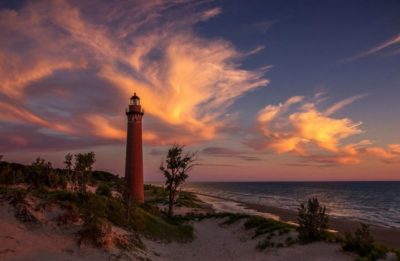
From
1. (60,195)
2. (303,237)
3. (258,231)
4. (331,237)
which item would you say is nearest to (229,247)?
(258,231)

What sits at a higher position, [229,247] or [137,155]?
[137,155]

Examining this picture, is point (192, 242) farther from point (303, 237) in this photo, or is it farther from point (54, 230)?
point (54, 230)

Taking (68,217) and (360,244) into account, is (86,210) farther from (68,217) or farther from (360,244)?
(360,244)

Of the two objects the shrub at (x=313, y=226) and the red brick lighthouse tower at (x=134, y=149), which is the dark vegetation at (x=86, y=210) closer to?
the red brick lighthouse tower at (x=134, y=149)

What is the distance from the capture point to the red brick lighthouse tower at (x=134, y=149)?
41.2 meters

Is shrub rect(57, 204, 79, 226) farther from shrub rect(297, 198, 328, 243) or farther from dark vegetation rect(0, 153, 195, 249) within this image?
shrub rect(297, 198, 328, 243)

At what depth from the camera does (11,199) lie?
19.7 metres

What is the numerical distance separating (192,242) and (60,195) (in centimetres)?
1097

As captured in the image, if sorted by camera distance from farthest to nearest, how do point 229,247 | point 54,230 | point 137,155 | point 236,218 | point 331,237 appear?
1. point 137,155
2. point 236,218
3. point 229,247
4. point 331,237
5. point 54,230

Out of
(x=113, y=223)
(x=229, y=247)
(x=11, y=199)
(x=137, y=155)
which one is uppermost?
(x=137, y=155)

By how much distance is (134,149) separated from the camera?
41.2 meters

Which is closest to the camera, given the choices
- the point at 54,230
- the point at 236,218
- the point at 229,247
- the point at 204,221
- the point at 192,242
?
the point at 54,230

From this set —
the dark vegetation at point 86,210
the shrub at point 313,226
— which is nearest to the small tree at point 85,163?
Answer: the dark vegetation at point 86,210

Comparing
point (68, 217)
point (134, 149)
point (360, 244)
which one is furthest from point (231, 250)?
point (134, 149)
